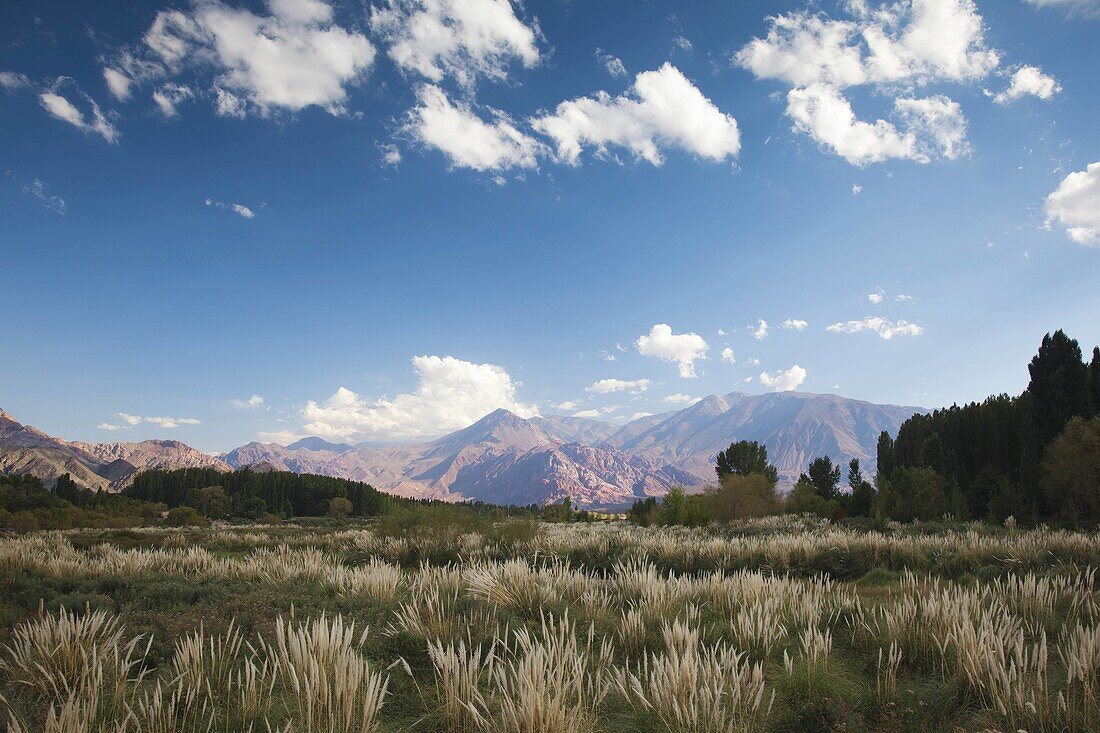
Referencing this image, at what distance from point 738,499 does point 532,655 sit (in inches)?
1635

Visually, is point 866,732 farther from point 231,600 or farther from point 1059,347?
point 1059,347

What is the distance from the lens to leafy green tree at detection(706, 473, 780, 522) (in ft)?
134

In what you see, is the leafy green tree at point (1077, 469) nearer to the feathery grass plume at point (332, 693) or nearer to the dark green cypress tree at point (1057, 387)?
the dark green cypress tree at point (1057, 387)

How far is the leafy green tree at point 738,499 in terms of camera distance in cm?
4074

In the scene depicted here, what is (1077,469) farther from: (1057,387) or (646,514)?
(646,514)

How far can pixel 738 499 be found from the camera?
4100 cm

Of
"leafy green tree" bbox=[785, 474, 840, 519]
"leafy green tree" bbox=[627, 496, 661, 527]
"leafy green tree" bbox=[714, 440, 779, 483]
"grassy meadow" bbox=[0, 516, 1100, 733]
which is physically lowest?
"leafy green tree" bbox=[627, 496, 661, 527]

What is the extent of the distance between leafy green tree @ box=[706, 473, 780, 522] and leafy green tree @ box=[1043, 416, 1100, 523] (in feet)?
57.4

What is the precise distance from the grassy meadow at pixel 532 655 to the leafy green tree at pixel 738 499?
3181 cm

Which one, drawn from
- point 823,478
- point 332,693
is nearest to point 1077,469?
point 332,693

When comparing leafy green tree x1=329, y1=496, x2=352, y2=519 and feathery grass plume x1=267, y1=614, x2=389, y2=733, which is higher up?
feathery grass plume x1=267, y1=614, x2=389, y2=733

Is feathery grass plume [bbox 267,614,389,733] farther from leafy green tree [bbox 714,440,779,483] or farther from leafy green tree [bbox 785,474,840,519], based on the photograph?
leafy green tree [bbox 714,440,779,483]

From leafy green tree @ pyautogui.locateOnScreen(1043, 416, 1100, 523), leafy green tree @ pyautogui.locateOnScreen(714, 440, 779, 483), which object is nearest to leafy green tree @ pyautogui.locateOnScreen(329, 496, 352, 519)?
leafy green tree @ pyautogui.locateOnScreen(714, 440, 779, 483)

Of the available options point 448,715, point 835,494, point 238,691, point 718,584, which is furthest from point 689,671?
point 835,494
